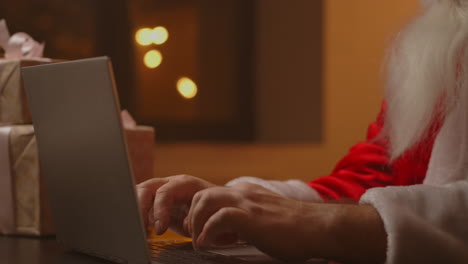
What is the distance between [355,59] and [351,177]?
210cm

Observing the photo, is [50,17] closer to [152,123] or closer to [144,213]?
[152,123]

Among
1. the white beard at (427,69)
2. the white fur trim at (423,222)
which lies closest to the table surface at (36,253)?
the white fur trim at (423,222)

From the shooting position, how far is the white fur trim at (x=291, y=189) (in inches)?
35.4

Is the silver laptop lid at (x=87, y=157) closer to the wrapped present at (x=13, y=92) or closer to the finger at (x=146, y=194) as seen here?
the finger at (x=146, y=194)

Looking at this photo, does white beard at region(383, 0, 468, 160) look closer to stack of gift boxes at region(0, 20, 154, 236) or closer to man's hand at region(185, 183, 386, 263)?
man's hand at region(185, 183, 386, 263)

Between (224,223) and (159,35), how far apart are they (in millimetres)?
2292

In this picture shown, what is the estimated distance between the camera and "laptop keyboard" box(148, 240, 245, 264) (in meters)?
0.59

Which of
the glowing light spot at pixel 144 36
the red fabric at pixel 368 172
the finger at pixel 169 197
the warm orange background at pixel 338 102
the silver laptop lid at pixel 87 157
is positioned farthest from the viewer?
the warm orange background at pixel 338 102

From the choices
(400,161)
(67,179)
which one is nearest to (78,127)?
(67,179)

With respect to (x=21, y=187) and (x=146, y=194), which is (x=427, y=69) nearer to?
(x=146, y=194)

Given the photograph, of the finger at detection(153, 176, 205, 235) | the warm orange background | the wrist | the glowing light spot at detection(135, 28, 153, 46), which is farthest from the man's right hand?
the warm orange background

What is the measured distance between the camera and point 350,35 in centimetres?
306

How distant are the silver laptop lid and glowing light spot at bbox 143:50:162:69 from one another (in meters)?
A: 2.08

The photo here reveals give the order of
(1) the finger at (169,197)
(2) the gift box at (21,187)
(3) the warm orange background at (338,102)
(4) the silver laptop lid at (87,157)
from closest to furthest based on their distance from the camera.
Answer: (4) the silver laptop lid at (87,157), (1) the finger at (169,197), (2) the gift box at (21,187), (3) the warm orange background at (338,102)
